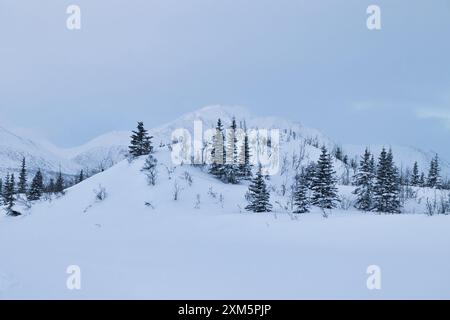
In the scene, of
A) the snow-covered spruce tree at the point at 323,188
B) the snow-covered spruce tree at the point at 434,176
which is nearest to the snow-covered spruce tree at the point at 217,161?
the snow-covered spruce tree at the point at 323,188

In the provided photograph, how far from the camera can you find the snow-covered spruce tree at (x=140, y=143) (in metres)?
26.7

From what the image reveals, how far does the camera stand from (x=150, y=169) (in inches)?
836

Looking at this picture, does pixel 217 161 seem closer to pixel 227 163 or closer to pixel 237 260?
pixel 227 163

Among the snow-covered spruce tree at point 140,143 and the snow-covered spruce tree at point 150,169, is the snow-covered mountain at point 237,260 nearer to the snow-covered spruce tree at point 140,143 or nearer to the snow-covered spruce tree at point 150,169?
the snow-covered spruce tree at point 150,169

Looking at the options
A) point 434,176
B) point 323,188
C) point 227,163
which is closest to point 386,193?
point 323,188

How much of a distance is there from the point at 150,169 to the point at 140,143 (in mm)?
6442

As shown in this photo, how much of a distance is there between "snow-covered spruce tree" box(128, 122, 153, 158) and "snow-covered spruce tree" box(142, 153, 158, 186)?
4396 mm

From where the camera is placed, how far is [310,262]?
19.8 feet

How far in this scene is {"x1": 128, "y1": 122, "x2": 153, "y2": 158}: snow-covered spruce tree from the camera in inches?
1052

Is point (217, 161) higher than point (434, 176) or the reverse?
higher

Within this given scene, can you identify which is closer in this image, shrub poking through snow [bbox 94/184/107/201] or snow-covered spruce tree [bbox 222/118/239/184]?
shrub poking through snow [bbox 94/184/107/201]

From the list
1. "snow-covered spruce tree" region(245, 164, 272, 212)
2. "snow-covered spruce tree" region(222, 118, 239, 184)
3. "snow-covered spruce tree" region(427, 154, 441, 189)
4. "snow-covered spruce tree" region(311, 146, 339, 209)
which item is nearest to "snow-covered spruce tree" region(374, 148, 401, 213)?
"snow-covered spruce tree" region(311, 146, 339, 209)

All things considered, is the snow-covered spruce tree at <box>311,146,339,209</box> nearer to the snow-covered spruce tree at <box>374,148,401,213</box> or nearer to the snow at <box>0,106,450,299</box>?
the snow-covered spruce tree at <box>374,148,401,213</box>
